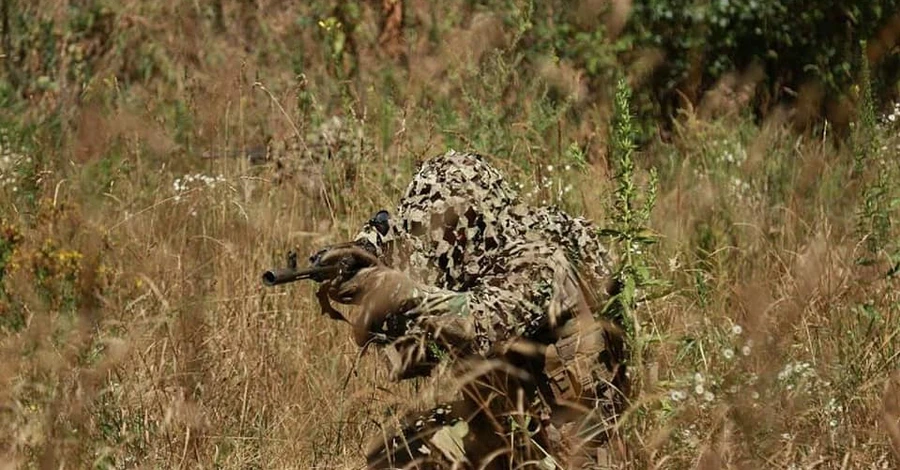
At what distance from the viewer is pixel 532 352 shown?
9.81 ft

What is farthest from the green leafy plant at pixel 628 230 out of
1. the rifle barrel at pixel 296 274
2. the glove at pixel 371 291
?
the rifle barrel at pixel 296 274

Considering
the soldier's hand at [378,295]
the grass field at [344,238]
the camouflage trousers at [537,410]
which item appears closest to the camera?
the soldier's hand at [378,295]

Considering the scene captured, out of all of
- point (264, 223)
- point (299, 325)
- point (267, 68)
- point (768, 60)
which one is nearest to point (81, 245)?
point (264, 223)

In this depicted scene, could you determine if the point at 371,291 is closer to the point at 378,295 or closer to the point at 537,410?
the point at 378,295

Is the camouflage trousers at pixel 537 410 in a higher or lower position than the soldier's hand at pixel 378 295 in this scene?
lower

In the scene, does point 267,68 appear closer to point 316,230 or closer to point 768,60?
point 768,60

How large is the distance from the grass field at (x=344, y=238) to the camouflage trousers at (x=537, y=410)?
8 cm

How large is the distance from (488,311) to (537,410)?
342mm

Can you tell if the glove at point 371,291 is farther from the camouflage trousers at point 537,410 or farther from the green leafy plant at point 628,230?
the green leafy plant at point 628,230

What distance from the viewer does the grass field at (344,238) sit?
124 inches

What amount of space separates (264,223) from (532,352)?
5.16ft

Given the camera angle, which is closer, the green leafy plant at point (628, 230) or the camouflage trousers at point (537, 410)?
the green leafy plant at point (628, 230)

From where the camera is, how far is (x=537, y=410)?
122 inches

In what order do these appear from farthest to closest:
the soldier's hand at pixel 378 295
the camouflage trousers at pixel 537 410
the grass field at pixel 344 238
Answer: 1. the grass field at pixel 344 238
2. the camouflage trousers at pixel 537 410
3. the soldier's hand at pixel 378 295
